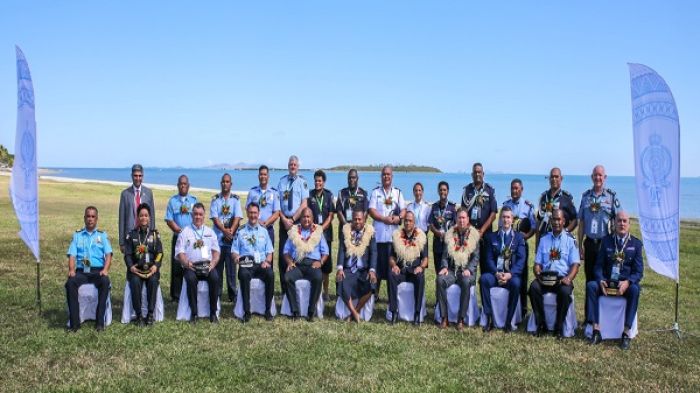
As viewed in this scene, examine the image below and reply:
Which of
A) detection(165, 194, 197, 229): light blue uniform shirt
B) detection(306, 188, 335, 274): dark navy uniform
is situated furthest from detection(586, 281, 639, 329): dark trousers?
detection(165, 194, 197, 229): light blue uniform shirt

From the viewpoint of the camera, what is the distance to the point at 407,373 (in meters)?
6.01

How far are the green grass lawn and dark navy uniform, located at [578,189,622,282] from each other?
101 centimetres

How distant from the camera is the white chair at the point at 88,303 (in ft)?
24.5

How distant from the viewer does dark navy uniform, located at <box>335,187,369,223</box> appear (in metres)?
8.95

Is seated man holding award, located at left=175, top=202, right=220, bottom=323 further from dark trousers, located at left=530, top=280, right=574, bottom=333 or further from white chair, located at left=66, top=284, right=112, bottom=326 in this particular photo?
dark trousers, located at left=530, top=280, right=574, bottom=333

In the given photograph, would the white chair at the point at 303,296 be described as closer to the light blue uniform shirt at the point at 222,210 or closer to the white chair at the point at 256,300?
the white chair at the point at 256,300

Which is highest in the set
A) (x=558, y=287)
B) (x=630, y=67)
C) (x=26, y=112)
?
(x=630, y=67)

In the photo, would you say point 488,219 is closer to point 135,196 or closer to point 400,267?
point 400,267

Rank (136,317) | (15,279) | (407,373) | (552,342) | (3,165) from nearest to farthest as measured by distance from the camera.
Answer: (407,373) < (552,342) < (136,317) < (15,279) < (3,165)

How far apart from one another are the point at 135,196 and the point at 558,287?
20.1 ft

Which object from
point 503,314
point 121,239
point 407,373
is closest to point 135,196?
point 121,239

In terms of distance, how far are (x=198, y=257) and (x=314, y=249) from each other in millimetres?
1617

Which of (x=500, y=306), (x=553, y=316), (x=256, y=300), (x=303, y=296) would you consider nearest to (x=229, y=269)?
(x=256, y=300)

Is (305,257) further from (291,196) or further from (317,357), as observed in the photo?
(317,357)
